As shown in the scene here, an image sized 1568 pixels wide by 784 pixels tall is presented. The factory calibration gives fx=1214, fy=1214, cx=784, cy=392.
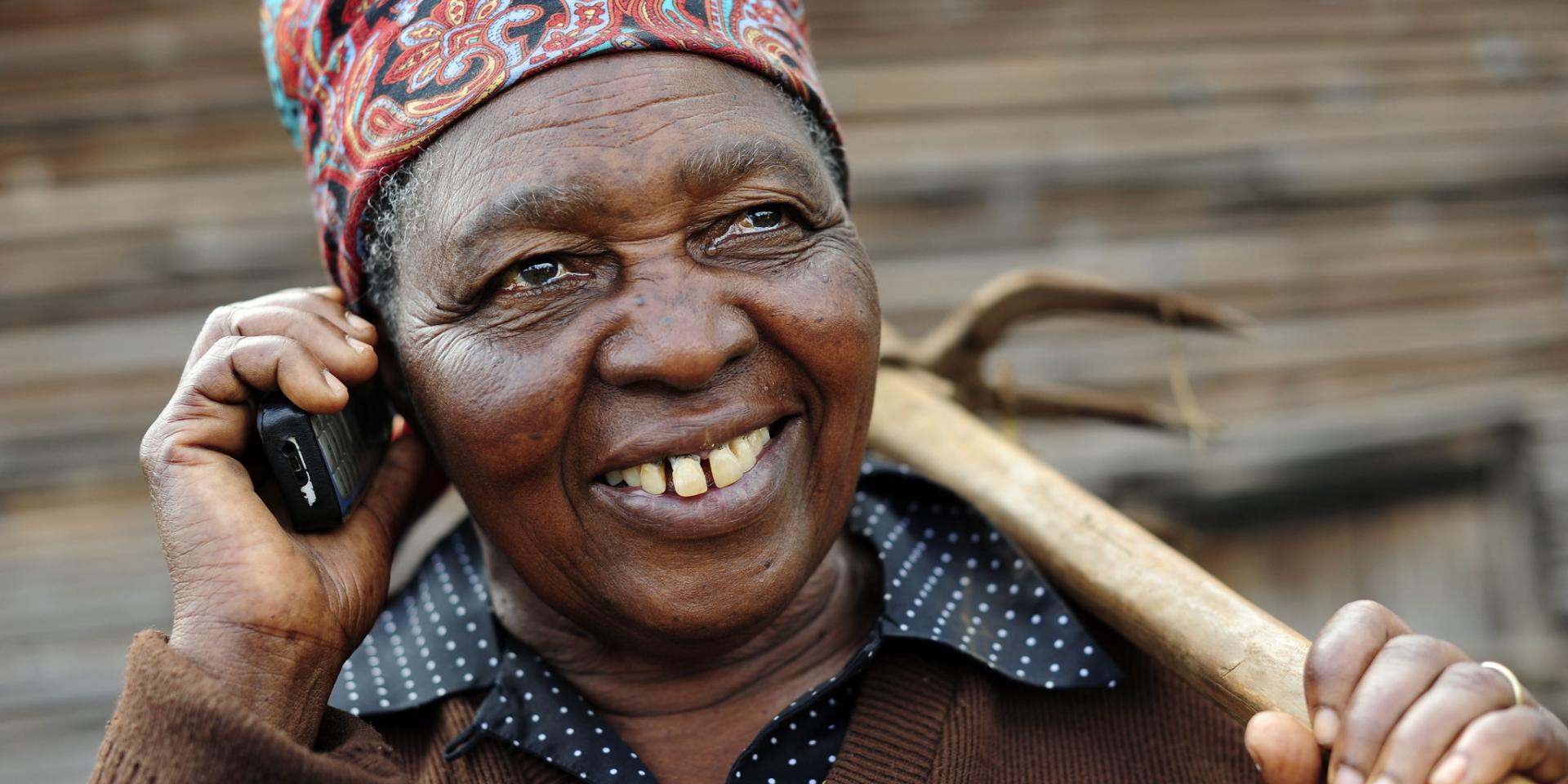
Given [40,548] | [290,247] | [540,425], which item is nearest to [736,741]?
[540,425]

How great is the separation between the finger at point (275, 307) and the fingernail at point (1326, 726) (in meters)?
1.41

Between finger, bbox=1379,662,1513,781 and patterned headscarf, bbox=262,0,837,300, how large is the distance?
3.92ft

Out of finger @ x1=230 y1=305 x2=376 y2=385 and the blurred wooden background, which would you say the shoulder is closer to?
finger @ x1=230 y1=305 x2=376 y2=385

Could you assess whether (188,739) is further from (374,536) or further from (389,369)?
(389,369)

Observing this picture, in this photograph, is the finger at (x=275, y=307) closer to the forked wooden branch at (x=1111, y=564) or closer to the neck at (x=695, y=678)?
the neck at (x=695, y=678)

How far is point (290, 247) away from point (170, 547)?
208cm

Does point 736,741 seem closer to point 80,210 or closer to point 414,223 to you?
point 414,223

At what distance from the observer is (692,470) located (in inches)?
66.6

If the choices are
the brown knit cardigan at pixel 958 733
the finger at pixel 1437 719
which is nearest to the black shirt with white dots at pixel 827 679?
the brown knit cardigan at pixel 958 733

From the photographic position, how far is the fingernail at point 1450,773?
1260 mm

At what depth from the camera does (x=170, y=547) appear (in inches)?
66.3

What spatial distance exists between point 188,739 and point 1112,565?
1291 mm

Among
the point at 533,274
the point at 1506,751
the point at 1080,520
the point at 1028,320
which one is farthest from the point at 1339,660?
the point at 1028,320

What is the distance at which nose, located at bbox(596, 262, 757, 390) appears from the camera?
1.62m
